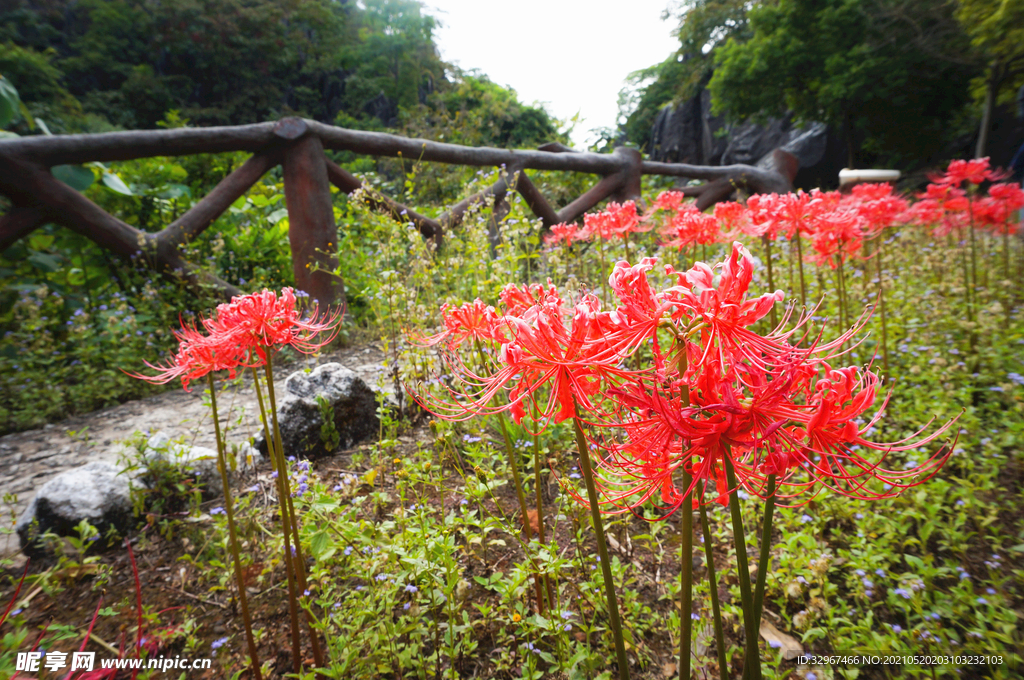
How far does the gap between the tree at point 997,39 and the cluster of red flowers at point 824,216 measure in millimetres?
8056

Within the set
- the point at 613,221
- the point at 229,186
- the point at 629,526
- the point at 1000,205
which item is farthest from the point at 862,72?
the point at 629,526

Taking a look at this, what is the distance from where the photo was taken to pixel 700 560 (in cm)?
183

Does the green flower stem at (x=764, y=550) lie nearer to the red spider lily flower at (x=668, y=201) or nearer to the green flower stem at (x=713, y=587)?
the green flower stem at (x=713, y=587)

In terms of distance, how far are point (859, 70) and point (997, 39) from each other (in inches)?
330

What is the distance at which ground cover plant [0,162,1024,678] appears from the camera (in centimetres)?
74

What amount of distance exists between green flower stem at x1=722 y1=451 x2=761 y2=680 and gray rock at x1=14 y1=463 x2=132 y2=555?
2392 mm

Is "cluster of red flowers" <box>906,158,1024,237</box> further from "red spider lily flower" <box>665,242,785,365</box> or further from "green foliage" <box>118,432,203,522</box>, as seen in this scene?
"green foliage" <box>118,432,203,522</box>

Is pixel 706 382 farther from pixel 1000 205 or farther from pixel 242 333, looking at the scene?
pixel 1000 205

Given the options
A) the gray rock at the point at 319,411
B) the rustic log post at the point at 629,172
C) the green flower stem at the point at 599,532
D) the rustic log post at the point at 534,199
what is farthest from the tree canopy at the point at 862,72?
the green flower stem at the point at 599,532

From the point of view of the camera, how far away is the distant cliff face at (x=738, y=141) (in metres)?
21.4

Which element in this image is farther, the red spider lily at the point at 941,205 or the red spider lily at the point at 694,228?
the red spider lily at the point at 941,205

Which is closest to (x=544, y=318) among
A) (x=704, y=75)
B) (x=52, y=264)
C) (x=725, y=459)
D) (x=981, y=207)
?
(x=725, y=459)

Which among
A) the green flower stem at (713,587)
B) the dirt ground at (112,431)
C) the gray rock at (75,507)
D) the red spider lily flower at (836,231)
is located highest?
the red spider lily flower at (836,231)

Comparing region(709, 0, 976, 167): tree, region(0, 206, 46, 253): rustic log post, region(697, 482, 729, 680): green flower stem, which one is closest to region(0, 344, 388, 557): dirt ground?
region(0, 206, 46, 253): rustic log post
